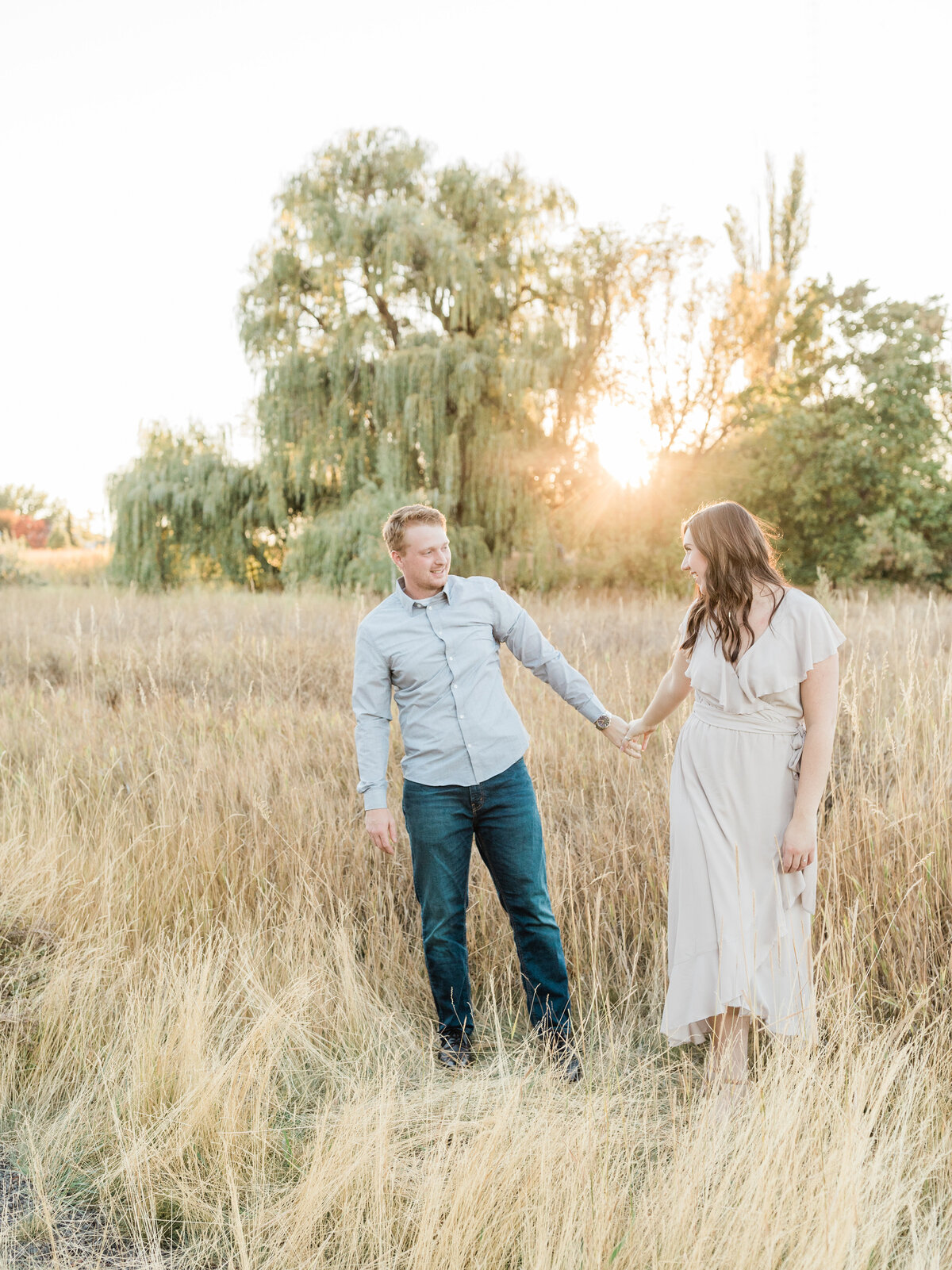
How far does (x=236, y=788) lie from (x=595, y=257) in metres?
14.8

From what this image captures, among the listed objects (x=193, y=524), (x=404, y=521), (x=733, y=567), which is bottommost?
(x=733, y=567)

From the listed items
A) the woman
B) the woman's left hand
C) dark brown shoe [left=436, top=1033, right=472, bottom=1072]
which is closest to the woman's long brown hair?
the woman

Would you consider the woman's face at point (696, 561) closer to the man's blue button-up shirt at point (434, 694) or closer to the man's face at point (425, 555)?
the man's blue button-up shirt at point (434, 694)

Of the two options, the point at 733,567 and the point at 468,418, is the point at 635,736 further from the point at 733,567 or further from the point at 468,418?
the point at 468,418

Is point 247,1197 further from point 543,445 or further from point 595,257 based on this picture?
point 595,257

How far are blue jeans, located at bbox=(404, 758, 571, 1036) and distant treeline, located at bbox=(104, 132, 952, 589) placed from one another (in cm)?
1101

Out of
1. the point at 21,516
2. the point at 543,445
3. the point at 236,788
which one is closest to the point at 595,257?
the point at 543,445

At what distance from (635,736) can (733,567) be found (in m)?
0.82

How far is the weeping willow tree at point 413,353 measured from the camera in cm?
1438

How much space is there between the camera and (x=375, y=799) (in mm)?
2715

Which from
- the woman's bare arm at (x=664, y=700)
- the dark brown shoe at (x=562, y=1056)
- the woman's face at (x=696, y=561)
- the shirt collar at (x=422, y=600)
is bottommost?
the dark brown shoe at (x=562, y=1056)

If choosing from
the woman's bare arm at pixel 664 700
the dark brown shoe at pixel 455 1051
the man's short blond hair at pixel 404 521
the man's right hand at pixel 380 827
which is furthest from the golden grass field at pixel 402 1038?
the man's short blond hair at pixel 404 521

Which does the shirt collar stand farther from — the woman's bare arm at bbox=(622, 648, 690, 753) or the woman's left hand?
the woman's left hand

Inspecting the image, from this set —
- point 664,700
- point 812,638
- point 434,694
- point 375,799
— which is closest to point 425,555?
point 434,694
